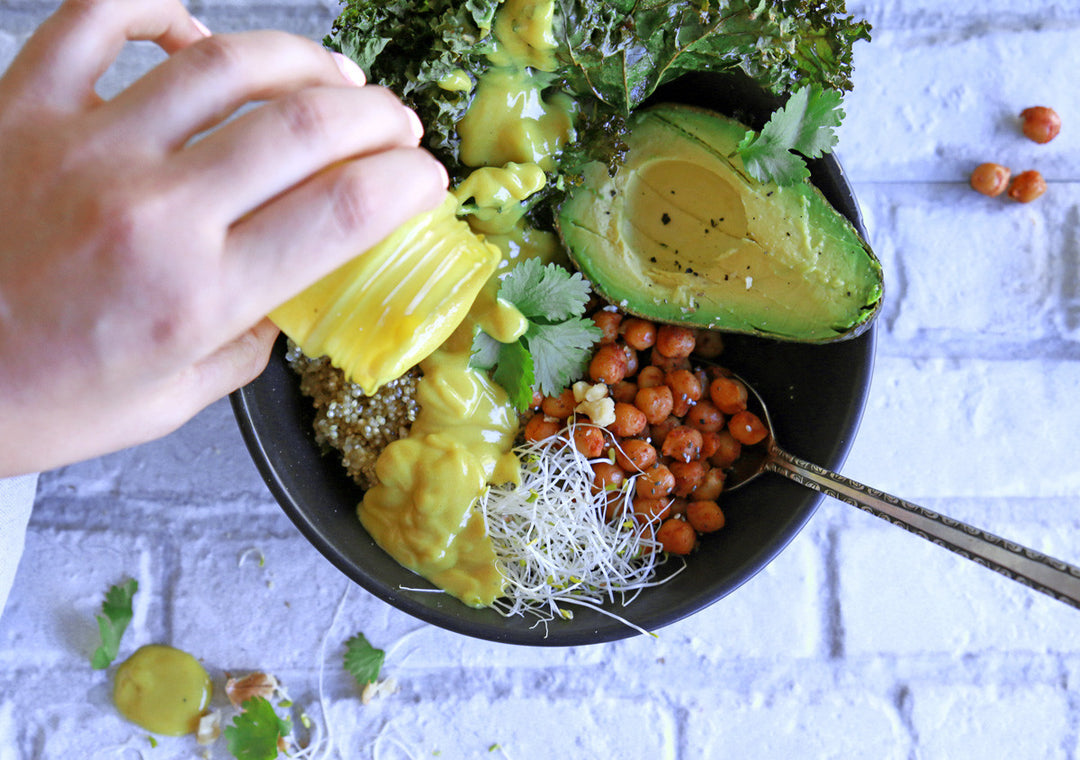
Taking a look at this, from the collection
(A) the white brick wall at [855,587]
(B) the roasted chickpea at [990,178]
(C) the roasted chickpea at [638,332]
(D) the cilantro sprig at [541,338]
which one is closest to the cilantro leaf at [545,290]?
(D) the cilantro sprig at [541,338]

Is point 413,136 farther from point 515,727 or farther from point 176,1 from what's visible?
point 515,727

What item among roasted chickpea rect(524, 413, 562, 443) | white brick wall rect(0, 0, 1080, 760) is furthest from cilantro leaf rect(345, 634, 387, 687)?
roasted chickpea rect(524, 413, 562, 443)

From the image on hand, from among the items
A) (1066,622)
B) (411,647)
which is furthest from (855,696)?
(411,647)

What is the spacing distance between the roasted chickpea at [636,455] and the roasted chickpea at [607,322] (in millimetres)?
145

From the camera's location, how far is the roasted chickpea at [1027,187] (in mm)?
1322

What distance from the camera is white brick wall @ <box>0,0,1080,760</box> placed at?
1.34 metres

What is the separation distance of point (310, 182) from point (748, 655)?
1.01 metres

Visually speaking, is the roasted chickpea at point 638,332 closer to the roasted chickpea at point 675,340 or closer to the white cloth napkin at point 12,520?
the roasted chickpea at point 675,340

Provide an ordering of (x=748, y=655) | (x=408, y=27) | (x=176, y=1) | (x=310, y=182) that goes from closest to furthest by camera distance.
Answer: (x=310, y=182) → (x=176, y=1) → (x=408, y=27) → (x=748, y=655)

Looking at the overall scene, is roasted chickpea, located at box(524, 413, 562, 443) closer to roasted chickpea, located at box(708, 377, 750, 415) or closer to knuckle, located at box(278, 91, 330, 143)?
roasted chickpea, located at box(708, 377, 750, 415)

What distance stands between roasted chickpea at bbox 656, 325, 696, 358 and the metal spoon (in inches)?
4.0

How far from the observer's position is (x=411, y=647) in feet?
4.39

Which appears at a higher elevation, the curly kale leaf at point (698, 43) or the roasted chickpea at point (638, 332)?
the curly kale leaf at point (698, 43)

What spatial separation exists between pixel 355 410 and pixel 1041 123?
3.61ft
